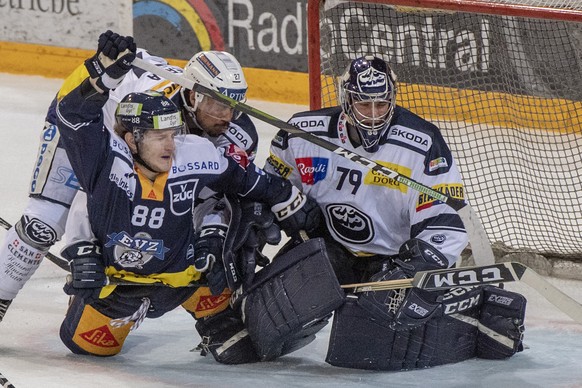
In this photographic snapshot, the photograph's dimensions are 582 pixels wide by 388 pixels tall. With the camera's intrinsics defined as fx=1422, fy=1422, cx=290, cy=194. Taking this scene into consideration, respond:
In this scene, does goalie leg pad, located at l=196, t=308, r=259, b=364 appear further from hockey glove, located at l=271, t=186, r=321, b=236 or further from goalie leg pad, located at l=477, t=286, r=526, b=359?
goalie leg pad, located at l=477, t=286, r=526, b=359

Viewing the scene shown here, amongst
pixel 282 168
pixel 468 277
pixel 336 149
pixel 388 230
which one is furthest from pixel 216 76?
pixel 468 277

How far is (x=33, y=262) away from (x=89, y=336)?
1.14 feet

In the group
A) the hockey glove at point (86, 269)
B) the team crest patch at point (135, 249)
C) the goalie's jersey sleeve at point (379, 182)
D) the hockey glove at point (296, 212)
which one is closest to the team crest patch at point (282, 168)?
Result: the goalie's jersey sleeve at point (379, 182)

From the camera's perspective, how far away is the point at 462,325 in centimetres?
489

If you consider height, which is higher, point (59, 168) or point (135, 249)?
point (59, 168)

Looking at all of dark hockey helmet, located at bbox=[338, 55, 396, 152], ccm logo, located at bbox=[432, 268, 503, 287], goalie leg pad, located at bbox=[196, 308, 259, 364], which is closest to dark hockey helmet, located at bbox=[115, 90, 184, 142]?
dark hockey helmet, located at bbox=[338, 55, 396, 152]

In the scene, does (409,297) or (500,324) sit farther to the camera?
(500,324)

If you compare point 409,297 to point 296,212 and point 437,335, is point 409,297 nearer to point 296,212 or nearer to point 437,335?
point 437,335

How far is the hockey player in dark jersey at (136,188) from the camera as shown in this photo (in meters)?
4.52

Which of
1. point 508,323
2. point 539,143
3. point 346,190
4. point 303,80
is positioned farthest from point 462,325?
point 303,80

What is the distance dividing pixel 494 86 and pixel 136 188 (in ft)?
8.67

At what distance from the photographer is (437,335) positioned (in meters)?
4.82

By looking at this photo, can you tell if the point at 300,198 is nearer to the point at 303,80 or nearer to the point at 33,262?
the point at 33,262

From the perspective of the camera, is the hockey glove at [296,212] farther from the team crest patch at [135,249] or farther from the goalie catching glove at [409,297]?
the team crest patch at [135,249]
